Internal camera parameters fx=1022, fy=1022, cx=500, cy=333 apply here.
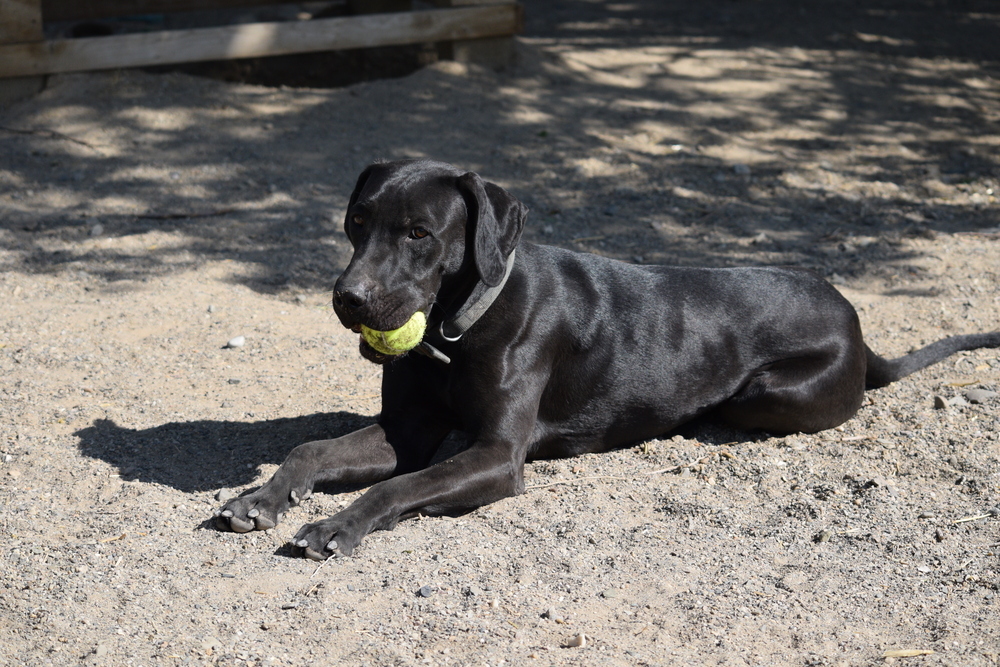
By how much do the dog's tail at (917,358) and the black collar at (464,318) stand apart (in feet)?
6.43

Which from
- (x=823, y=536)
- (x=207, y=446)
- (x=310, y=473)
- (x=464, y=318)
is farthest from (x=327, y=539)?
(x=823, y=536)

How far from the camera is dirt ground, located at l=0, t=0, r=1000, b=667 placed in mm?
3236

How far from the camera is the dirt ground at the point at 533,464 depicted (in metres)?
3.24

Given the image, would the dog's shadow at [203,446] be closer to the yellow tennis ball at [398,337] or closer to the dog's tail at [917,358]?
the yellow tennis ball at [398,337]

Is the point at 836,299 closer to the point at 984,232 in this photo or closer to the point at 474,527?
the point at 474,527

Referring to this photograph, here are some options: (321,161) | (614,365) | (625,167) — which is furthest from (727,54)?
(614,365)

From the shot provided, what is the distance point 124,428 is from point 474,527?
1.71 m

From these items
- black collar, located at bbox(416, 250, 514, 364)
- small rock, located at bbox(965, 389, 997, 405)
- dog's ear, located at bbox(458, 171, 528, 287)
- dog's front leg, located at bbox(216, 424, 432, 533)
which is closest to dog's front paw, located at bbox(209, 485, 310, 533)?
dog's front leg, located at bbox(216, 424, 432, 533)

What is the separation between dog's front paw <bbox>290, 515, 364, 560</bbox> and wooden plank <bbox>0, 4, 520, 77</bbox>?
19.8 feet

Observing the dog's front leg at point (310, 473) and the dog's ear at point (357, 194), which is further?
the dog's ear at point (357, 194)

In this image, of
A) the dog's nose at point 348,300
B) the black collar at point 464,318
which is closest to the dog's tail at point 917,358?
the black collar at point 464,318

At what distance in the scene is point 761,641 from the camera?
3152mm

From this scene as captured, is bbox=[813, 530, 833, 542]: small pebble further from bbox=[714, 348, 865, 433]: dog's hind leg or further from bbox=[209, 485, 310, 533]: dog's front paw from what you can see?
bbox=[209, 485, 310, 533]: dog's front paw

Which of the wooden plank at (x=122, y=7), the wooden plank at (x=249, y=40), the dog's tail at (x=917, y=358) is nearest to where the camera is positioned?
the dog's tail at (x=917, y=358)
